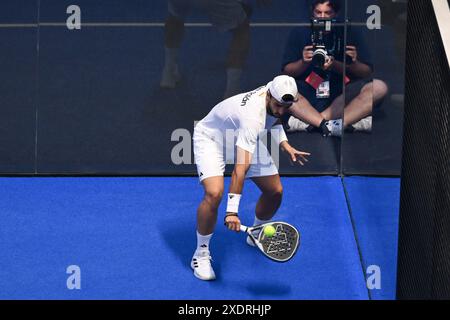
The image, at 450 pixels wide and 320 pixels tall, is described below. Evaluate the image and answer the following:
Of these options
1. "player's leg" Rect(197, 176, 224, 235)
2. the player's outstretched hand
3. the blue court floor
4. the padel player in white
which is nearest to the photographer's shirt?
the blue court floor

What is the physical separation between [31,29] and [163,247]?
263 centimetres

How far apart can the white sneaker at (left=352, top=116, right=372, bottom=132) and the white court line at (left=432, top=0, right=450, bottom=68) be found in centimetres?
396

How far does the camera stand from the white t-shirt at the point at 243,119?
9.23 meters

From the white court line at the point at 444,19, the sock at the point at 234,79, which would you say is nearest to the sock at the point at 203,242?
the sock at the point at 234,79

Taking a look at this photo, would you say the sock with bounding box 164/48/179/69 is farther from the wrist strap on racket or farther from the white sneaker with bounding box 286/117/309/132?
the wrist strap on racket

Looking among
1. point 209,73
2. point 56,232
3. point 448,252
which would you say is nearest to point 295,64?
point 209,73

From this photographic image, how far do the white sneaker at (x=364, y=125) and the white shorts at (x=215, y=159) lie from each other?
1.28 metres

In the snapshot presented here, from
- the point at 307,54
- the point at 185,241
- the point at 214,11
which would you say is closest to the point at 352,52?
the point at 307,54

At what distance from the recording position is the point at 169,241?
34.5ft

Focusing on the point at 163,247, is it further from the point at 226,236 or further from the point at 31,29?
the point at 31,29

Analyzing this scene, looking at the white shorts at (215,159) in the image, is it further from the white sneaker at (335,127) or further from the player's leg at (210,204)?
the white sneaker at (335,127)

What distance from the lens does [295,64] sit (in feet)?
38.1

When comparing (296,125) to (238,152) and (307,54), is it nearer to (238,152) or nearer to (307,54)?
(307,54)

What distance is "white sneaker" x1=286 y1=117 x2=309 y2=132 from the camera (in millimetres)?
11828
